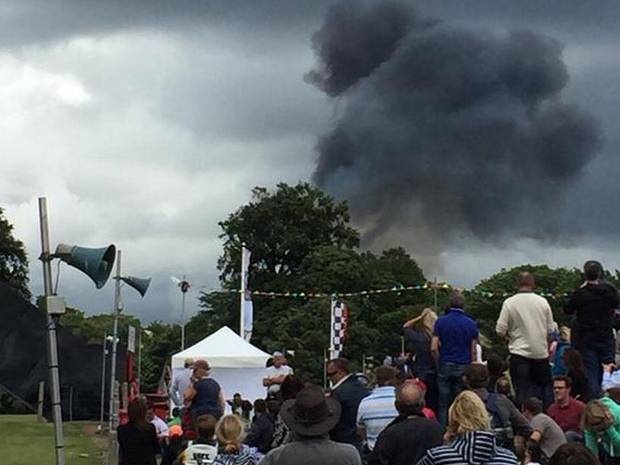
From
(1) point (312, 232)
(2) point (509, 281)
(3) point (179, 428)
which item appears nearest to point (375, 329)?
(1) point (312, 232)

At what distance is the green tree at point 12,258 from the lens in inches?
3157

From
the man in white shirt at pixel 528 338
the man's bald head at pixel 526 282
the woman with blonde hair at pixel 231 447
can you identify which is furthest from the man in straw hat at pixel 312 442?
the man's bald head at pixel 526 282

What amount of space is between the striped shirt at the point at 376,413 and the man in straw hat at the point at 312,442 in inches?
132

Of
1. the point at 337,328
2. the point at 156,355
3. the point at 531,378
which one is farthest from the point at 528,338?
the point at 156,355

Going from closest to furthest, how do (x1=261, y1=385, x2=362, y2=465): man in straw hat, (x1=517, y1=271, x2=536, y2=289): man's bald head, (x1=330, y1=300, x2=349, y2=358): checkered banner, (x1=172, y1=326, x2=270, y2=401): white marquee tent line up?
(x1=261, y1=385, x2=362, y2=465): man in straw hat, (x1=517, y1=271, x2=536, y2=289): man's bald head, (x1=172, y1=326, x2=270, y2=401): white marquee tent, (x1=330, y1=300, x2=349, y2=358): checkered banner

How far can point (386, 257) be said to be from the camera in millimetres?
89875

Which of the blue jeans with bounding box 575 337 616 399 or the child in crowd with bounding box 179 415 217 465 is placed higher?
the blue jeans with bounding box 575 337 616 399

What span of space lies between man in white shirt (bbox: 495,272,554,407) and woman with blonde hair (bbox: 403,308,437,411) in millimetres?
808

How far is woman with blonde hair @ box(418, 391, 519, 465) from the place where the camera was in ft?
21.3

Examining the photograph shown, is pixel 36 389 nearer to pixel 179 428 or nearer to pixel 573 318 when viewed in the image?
pixel 179 428

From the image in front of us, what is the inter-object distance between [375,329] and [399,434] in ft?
217

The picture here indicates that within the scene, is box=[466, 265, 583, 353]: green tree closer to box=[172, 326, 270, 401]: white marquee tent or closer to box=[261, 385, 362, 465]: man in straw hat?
box=[172, 326, 270, 401]: white marquee tent

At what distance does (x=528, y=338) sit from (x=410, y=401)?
5.01 metres

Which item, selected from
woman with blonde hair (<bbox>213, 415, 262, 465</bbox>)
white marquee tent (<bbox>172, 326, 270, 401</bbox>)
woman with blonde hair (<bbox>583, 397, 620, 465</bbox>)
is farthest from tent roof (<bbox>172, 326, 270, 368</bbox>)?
woman with blonde hair (<bbox>213, 415, 262, 465</bbox>)
